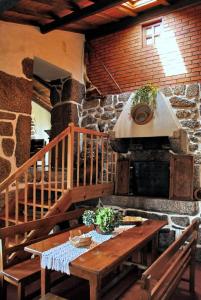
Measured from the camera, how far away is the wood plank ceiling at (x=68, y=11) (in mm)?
3564

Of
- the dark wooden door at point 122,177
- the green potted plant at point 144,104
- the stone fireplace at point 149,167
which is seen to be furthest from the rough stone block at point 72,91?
the dark wooden door at point 122,177

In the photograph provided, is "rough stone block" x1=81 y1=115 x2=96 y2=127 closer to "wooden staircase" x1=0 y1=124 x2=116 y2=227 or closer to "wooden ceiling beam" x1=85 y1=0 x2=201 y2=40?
"wooden staircase" x1=0 y1=124 x2=116 y2=227

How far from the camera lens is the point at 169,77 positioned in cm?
447

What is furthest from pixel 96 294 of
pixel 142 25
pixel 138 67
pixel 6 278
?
pixel 142 25

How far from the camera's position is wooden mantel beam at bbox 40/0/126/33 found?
352cm

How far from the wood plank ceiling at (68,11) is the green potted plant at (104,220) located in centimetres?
252

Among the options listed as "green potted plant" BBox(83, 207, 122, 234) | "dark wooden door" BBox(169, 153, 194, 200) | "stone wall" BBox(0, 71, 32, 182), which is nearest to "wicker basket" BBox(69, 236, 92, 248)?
"green potted plant" BBox(83, 207, 122, 234)

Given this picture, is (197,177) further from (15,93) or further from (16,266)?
(15,93)

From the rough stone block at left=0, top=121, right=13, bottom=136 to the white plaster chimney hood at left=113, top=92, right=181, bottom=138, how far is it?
167cm

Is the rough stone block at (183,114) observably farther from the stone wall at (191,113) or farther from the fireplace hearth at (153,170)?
the fireplace hearth at (153,170)

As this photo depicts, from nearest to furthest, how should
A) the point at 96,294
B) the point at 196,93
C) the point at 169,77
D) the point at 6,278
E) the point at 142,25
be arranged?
the point at 96,294 → the point at 6,278 → the point at 196,93 → the point at 169,77 → the point at 142,25

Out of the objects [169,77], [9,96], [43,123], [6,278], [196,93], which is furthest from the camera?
→ [43,123]

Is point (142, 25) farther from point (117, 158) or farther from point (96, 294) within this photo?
point (96, 294)

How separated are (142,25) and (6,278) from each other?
4.50 metres
